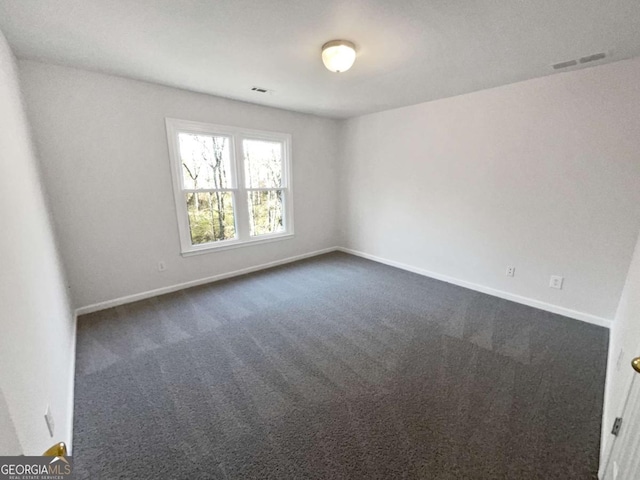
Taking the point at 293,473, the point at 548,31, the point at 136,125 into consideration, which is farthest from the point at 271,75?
the point at 293,473

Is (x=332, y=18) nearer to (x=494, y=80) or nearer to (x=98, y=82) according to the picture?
(x=494, y=80)

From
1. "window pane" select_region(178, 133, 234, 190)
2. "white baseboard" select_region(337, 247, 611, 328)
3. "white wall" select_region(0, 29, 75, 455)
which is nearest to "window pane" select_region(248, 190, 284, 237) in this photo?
"window pane" select_region(178, 133, 234, 190)

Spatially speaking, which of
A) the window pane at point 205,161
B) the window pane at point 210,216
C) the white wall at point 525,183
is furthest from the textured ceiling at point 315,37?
the window pane at point 210,216

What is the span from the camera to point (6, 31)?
73.5 inches

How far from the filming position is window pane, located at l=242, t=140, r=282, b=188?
3.89m

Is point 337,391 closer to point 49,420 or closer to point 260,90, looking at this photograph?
point 49,420

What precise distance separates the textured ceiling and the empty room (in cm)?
2

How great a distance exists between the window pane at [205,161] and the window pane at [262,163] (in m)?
0.28

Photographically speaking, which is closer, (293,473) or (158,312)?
(293,473)

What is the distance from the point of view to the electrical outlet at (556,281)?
278 cm

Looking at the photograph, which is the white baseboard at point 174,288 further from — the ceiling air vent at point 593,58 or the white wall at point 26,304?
the ceiling air vent at point 593,58

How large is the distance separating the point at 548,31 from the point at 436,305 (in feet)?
8.16

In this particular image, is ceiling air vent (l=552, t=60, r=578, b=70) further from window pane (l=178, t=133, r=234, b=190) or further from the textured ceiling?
window pane (l=178, t=133, r=234, b=190)

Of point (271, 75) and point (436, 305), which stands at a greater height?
point (271, 75)
